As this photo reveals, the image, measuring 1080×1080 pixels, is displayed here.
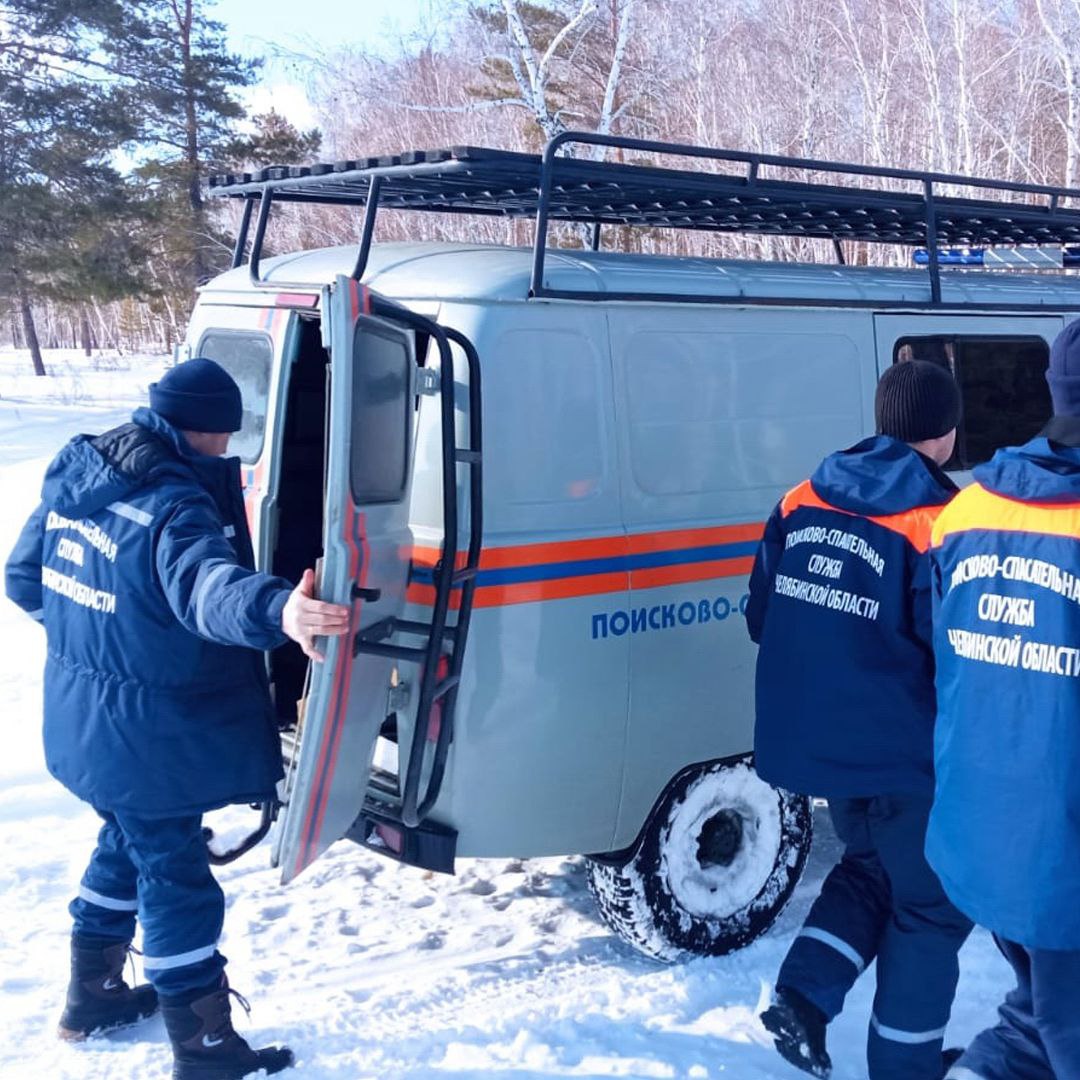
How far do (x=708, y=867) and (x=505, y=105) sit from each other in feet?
66.4

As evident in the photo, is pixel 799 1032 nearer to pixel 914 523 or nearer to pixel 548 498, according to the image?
pixel 914 523

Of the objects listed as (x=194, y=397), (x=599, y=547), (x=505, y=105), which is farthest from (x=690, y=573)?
(x=505, y=105)

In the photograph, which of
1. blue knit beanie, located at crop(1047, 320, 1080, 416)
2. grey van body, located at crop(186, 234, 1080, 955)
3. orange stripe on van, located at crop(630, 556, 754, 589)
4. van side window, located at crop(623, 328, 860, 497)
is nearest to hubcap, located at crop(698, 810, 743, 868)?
grey van body, located at crop(186, 234, 1080, 955)

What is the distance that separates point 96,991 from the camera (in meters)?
3.53

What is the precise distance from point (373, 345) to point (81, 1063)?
2.20 meters

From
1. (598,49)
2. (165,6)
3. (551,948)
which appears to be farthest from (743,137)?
(551,948)

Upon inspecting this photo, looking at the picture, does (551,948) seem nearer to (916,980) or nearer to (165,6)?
(916,980)

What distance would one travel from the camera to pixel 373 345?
316 cm

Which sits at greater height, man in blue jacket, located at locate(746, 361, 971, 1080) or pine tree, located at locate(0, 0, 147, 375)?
pine tree, located at locate(0, 0, 147, 375)

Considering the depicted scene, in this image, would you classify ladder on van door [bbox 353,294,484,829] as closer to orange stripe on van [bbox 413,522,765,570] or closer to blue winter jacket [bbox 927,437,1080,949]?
orange stripe on van [bbox 413,522,765,570]

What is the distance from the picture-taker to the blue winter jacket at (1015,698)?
2.38 m

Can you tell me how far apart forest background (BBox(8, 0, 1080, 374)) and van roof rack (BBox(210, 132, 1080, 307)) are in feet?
38.5

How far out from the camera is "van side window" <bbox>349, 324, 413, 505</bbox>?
3.09 meters

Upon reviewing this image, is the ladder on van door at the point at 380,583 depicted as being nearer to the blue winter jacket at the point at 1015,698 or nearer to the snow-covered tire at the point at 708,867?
the snow-covered tire at the point at 708,867
